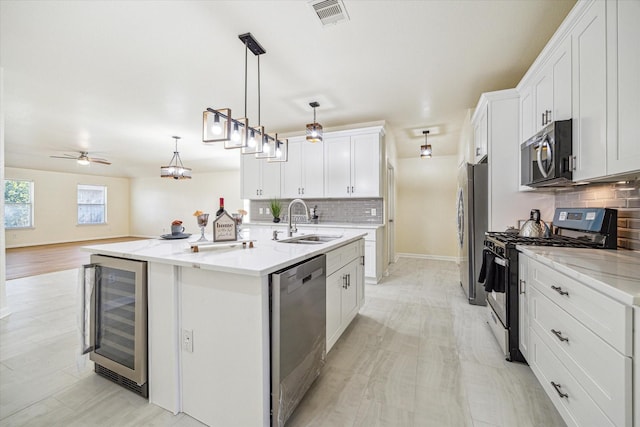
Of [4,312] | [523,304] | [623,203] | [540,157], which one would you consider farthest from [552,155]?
[4,312]

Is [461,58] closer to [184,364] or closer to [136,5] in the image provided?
[136,5]

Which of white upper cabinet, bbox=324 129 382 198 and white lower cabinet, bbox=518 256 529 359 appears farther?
white upper cabinet, bbox=324 129 382 198

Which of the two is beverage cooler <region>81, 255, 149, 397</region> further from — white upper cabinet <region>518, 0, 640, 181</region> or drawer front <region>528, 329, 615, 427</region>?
white upper cabinet <region>518, 0, 640, 181</region>

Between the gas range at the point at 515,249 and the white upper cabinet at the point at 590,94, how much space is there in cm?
38

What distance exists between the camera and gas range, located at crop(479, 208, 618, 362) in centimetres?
179

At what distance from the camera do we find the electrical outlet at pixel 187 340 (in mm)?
1480

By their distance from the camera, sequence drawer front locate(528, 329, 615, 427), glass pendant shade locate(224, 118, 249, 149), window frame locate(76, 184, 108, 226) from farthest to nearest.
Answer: window frame locate(76, 184, 108, 226), glass pendant shade locate(224, 118, 249, 149), drawer front locate(528, 329, 615, 427)

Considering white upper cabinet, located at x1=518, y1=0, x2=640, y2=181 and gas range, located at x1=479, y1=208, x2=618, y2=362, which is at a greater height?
white upper cabinet, located at x1=518, y1=0, x2=640, y2=181

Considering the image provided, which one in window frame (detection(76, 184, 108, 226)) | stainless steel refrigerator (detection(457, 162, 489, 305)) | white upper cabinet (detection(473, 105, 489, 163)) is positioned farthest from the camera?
window frame (detection(76, 184, 108, 226))

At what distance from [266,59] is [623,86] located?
2.66 m

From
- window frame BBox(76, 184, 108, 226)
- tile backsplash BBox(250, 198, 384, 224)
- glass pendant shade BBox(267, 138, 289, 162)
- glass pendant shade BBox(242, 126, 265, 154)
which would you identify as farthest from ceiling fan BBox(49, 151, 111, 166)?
glass pendant shade BBox(242, 126, 265, 154)

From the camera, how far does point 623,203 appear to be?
182cm

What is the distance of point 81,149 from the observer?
6.57 m

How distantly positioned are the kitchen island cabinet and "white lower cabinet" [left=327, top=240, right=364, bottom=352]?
1306mm
